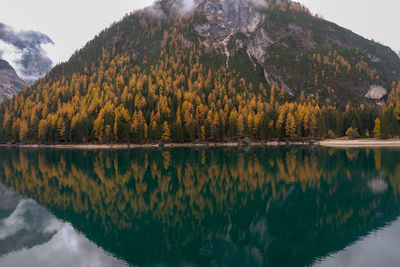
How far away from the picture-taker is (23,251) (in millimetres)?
19500

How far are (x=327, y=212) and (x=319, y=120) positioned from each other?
11336cm

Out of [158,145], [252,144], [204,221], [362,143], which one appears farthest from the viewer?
[252,144]

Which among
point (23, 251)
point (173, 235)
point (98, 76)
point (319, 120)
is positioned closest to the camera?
point (23, 251)

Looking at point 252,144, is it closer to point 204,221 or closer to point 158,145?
point 158,145

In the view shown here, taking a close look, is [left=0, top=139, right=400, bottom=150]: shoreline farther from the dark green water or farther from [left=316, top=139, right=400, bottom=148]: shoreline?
the dark green water

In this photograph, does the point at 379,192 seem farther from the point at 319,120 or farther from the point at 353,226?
the point at 319,120

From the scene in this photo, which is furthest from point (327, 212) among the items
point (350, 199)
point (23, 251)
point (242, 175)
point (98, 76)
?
point (98, 76)

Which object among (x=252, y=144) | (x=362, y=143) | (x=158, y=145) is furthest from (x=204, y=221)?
(x=362, y=143)

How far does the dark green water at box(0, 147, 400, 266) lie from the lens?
702 inches

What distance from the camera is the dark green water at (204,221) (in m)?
17.8

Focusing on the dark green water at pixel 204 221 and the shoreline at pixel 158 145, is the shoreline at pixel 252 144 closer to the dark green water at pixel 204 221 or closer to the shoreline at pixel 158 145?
the shoreline at pixel 158 145

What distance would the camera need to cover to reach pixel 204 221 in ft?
79.0

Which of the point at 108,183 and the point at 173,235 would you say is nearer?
the point at 173,235

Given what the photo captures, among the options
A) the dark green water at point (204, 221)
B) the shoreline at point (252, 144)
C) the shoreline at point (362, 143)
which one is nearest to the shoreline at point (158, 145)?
the shoreline at point (252, 144)
